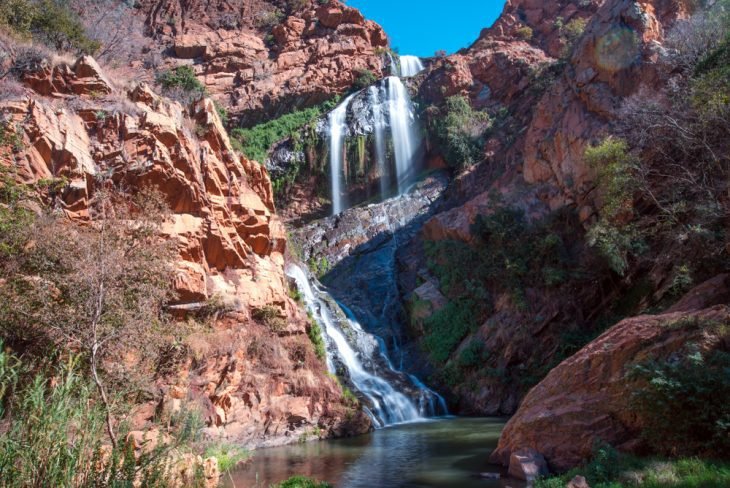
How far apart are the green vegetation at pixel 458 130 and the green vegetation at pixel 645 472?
30.0m

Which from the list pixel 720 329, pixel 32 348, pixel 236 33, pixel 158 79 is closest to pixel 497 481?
pixel 720 329

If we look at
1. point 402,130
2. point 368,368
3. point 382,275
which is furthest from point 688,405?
point 402,130

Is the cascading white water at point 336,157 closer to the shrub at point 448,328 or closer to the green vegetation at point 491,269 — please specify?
the green vegetation at point 491,269

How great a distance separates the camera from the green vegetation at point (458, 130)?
37.4 metres

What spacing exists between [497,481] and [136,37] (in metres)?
49.1

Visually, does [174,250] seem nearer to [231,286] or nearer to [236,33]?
[231,286]

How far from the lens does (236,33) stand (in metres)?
48.9

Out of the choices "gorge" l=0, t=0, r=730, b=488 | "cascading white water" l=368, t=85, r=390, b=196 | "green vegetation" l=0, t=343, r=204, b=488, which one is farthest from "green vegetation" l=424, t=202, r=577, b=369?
"green vegetation" l=0, t=343, r=204, b=488

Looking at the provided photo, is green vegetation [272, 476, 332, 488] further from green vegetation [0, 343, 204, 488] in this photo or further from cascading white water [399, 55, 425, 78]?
cascading white water [399, 55, 425, 78]

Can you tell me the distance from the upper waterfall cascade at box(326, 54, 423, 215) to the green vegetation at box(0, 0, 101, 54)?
2065 centimetres

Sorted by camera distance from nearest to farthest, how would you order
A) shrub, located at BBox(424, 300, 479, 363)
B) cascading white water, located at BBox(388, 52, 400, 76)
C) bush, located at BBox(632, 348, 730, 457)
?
bush, located at BBox(632, 348, 730, 457), shrub, located at BBox(424, 300, 479, 363), cascading white water, located at BBox(388, 52, 400, 76)

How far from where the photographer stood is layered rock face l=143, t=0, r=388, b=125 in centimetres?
4594

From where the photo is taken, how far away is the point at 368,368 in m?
24.0

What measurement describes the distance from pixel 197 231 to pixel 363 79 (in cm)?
3204
